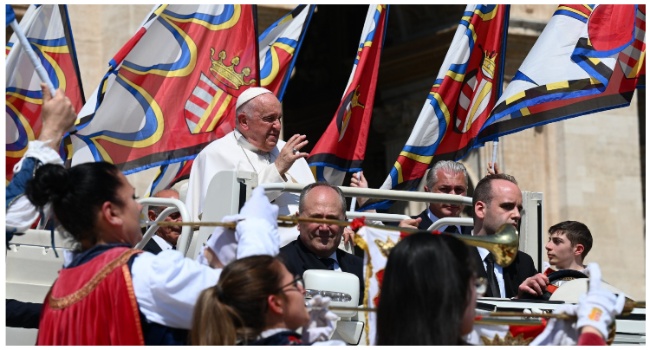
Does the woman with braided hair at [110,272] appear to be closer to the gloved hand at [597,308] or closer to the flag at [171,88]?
the gloved hand at [597,308]

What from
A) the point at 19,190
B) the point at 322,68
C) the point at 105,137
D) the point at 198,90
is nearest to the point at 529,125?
the point at 198,90

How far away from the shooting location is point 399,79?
57.3ft

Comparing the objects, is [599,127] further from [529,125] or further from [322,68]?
[529,125]

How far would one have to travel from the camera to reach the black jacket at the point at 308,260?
249 inches

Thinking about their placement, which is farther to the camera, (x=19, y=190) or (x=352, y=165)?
(x=352, y=165)

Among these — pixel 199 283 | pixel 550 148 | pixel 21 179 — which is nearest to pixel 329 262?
pixel 21 179

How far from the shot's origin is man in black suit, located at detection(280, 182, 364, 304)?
6.38 m

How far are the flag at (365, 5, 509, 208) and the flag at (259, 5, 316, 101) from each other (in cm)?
125

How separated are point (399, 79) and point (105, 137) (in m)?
9.25

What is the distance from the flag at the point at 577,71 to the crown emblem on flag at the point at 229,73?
5.58ft

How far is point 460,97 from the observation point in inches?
373

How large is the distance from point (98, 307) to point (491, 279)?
2802 millimetres

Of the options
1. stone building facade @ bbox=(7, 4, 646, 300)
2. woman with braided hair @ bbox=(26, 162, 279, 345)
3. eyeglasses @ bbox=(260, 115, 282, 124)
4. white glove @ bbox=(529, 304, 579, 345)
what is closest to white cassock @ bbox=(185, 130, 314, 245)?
eyeglasses @ bbox=(260, 115, 282, 124)

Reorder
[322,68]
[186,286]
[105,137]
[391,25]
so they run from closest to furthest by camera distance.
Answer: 1. [186,286]
2. [105,137]
3. [391,25]
4. [322,68]
